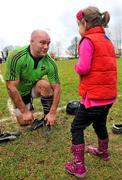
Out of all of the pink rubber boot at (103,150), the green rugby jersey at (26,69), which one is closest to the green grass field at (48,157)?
the pink rubber boot at (103,150)

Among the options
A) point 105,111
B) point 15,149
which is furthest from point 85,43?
point 15,149

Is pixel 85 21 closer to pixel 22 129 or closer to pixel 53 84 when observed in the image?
pixel 53 84

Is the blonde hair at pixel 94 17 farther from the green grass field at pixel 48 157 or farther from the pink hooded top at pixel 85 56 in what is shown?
the green grass field at pixel 48 157

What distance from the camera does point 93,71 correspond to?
4633 mm

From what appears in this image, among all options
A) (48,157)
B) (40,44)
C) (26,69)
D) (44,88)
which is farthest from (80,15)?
(44,88)

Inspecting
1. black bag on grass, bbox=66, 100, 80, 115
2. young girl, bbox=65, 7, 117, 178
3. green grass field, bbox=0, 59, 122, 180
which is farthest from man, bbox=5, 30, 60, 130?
young girl, bbox=65, 7, 117, 178

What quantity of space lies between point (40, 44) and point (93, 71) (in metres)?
1.24

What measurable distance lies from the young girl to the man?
42.2 inches

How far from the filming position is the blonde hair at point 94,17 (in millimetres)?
4621

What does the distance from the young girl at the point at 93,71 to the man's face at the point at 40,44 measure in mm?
920

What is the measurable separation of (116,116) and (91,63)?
2940 millimetres

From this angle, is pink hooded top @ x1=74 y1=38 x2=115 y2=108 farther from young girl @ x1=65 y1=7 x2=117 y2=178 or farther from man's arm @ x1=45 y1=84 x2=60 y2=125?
man's arm @ x1=45 y1=84 x2=60 y2=125

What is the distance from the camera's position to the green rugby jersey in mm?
5742

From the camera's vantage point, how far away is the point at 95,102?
4691 mm
